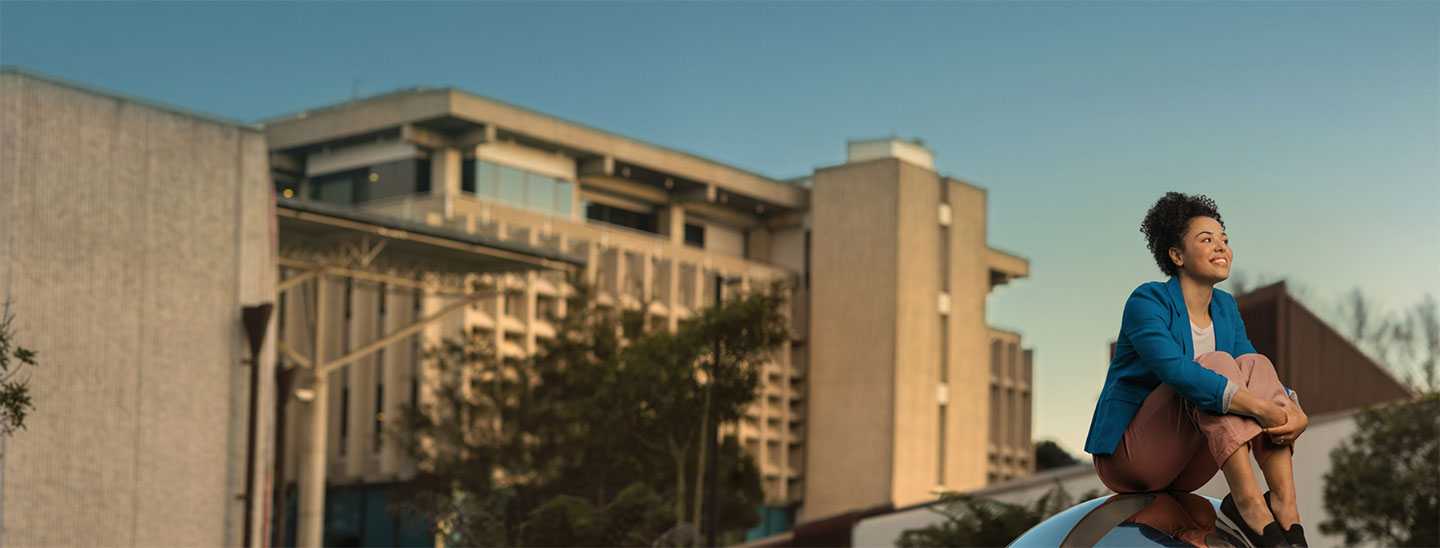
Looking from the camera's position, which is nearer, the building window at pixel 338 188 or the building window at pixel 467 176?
the building window at pixel 467 176

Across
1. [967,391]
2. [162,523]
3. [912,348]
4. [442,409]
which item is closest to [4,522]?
[162,523]

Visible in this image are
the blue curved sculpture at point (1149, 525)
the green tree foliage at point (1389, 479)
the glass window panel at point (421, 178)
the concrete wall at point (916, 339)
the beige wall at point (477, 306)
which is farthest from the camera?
the concrete wall at point (916, 339)

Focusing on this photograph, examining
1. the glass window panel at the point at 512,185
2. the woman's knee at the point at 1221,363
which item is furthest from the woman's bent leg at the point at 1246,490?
the glass window panel at the point at 512,185

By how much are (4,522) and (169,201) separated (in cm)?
510

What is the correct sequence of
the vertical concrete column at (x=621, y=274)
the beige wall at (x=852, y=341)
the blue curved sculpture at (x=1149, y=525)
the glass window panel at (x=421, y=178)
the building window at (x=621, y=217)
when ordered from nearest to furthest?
the blue curved sculpture at (x=1149, y=525)
the glass window panel at (x=421, y=178)
the vertical concrete column at (x=621, y=274)
the building window at (x=621, y=217)
the beige wall at (x=852, y=341)

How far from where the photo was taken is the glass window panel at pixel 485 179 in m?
47.2

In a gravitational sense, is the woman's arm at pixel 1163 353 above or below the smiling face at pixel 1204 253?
below

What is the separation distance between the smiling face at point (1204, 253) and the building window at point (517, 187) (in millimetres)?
42693

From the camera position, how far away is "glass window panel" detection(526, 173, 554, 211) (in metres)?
49.2

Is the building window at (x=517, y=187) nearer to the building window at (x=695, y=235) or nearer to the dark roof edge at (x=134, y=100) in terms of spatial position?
the building window at (x=695, y=235)

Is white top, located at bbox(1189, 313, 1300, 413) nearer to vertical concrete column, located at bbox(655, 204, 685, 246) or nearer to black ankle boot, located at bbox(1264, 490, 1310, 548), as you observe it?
black ankle boot, located at bbox(1264, 490, 1310, 548)

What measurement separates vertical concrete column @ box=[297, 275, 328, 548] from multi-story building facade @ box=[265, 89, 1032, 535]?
30.6 feet

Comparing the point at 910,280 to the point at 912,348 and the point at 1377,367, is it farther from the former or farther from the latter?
the point at 1377,367

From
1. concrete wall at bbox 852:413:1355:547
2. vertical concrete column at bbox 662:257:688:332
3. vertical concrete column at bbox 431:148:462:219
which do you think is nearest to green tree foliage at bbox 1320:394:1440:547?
concrete wall at bbox 852:413:1355:547
